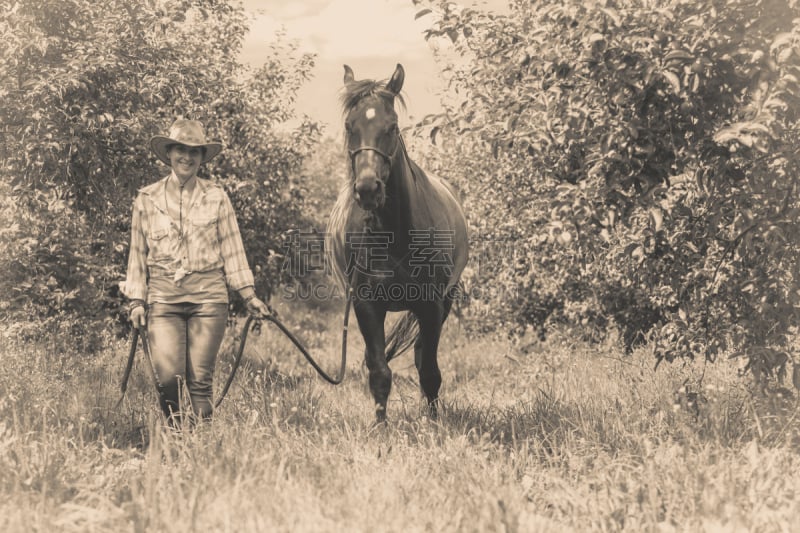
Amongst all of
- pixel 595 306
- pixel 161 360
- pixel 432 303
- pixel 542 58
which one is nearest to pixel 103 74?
pixel 161 360

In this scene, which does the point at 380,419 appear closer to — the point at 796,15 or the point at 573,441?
the point at 573,441

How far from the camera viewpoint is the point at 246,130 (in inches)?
361

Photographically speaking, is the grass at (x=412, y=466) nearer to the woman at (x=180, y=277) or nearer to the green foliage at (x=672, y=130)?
the woman at (x=180, y=277)

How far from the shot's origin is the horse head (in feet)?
14.0

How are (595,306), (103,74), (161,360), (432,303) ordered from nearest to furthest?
(161,360)
(432,303)
(103,74)
(595,306)

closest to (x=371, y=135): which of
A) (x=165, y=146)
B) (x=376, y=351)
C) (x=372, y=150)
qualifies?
(x=372, y=150)

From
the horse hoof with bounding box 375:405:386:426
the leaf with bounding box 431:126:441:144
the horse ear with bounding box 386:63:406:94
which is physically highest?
the horse ear with bounding box 386:63:406:94

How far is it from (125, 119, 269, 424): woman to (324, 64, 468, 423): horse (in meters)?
1.01

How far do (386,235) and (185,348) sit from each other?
1.63 meters

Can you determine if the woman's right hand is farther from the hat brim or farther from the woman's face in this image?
the hat brim

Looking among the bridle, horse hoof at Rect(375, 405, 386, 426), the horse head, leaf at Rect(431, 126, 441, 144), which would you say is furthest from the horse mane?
horse hoof at Rect(375, 405, 386, 426)

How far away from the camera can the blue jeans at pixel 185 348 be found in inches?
165

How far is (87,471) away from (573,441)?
2637mm

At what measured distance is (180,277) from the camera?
419 centimetres
